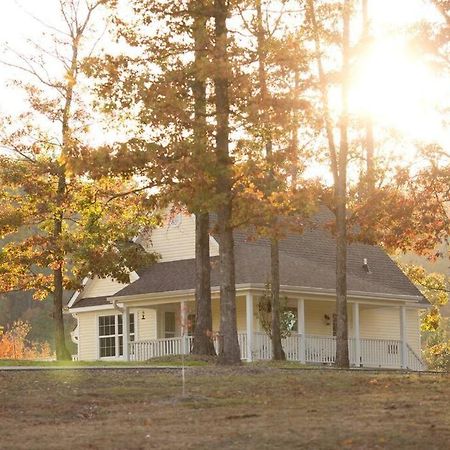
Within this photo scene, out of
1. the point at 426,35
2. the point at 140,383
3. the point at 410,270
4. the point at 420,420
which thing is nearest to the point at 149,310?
the point at 410,270

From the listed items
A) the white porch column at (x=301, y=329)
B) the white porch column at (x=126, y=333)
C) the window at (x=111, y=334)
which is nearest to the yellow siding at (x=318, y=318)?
Result: the white porch column at (x=301, y=329)

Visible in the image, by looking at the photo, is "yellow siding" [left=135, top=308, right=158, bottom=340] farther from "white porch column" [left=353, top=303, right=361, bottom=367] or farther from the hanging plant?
"white porch column" [left=353, top=303, right=361, bottom=367]

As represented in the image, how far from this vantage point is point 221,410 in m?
17.3

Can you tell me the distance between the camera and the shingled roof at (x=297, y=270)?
139 ft

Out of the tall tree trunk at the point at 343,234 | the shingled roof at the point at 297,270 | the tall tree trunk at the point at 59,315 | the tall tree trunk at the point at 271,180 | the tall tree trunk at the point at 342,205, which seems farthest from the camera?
the shingled roof at the point at 297,270

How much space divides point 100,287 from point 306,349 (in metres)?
11.5

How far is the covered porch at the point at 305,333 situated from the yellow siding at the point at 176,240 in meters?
2.00

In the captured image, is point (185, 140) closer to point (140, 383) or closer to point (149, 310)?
point (140, 383)

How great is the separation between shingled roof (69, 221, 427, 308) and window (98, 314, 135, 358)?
1274mm

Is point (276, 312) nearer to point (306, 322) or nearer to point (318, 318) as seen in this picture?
point (306, 322)

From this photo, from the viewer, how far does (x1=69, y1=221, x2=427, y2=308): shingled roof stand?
139ft

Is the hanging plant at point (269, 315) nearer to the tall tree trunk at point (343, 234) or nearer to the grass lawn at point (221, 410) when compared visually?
the tall tree trunk at point (343, 234)

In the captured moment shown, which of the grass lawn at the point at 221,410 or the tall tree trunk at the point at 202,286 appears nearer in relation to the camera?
the grass lawn at the point at 221,410

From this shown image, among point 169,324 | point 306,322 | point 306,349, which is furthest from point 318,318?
point 169,324
